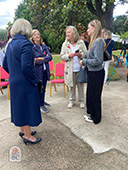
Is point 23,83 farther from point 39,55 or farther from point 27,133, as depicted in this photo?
point 39,55

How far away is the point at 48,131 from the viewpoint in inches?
121

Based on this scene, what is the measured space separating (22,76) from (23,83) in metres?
0.11

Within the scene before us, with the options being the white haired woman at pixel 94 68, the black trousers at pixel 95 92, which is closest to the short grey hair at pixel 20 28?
the white haired woman at pixel 94 68

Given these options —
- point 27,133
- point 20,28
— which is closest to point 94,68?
→ point 20,28

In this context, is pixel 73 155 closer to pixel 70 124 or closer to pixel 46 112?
pixel 70 124

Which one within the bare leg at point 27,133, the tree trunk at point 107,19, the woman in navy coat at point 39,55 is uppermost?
the tree trunk at point 107,19

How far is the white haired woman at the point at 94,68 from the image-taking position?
2762 mm

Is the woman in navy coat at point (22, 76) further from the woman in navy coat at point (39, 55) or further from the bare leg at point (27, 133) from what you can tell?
the woman in navy coat at point (39, 55)

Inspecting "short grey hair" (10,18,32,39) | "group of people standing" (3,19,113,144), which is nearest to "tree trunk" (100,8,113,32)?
"group of people standing" (3,19,113,144)

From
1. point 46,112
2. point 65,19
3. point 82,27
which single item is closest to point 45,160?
point 46,112

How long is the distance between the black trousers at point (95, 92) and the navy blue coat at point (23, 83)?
1.19 m

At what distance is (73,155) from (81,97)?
1896 millimetres

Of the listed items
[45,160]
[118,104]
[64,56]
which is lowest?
Result: [45,160]

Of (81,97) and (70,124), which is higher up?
(81,97)
